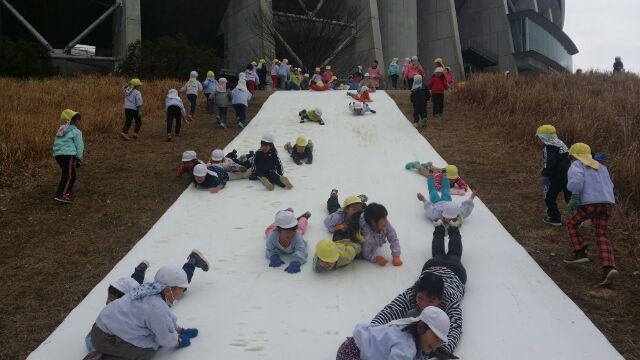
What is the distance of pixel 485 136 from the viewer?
12938 mm

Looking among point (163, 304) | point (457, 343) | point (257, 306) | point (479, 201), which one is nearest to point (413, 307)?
point (457, 343)

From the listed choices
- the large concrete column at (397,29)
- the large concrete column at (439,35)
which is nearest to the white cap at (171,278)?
the large concrete column at (397,29)

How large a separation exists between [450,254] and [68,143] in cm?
607

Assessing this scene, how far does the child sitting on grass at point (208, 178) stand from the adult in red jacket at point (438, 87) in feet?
25.0

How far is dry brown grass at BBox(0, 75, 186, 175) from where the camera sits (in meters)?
10.3

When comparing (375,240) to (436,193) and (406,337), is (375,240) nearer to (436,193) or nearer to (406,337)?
(436,193)

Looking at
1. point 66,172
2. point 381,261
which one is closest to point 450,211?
point 381,261

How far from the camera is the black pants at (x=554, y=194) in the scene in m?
7.05

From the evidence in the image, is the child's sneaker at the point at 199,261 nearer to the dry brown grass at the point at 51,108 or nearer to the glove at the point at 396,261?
the glove at the point at 396,261

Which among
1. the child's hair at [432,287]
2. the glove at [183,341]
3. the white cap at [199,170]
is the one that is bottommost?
the glove at [183,341]

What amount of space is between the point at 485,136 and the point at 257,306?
941 cm

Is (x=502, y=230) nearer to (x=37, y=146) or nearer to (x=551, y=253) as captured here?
(x=551, y=253)

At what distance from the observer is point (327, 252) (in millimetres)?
5668

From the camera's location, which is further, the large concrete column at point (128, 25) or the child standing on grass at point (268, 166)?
the large concrete column at point (128, 25)
